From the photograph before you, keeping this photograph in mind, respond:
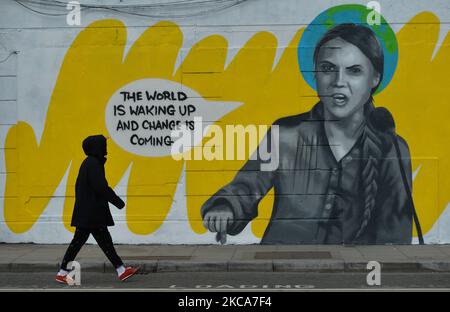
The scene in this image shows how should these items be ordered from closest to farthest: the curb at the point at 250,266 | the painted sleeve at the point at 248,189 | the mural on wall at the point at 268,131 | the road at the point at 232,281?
1. the road at the point at 232,281
2. the curb at the point at 250,266
3. the mural on wall at the point at 268,131
4. the painted sleeve at the point at 248,189

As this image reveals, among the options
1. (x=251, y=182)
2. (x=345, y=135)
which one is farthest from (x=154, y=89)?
(x=345, y=135)

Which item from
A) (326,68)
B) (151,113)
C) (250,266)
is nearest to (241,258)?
(250,266)

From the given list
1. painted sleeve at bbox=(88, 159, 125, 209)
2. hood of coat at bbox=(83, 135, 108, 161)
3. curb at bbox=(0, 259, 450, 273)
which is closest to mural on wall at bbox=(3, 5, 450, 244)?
curb at bbox=(0, 259, 450, 273)

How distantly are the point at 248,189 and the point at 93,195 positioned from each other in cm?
379

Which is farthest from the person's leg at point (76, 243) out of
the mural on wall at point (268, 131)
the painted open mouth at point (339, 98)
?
the painted open mouth at point (339, 98)

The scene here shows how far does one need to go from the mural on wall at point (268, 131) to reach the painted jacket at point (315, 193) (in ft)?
0.06

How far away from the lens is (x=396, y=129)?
41.0ft

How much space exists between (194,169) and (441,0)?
5300 mm

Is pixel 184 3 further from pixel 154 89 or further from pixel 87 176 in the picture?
pixel 87 176

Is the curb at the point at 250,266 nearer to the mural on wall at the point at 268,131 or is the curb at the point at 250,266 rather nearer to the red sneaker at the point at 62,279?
the red sneaker at the point at 62,279

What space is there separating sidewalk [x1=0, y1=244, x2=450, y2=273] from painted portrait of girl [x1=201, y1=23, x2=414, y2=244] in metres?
0.43

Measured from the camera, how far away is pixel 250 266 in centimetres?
1062

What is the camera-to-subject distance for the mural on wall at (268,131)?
1246 centimetres

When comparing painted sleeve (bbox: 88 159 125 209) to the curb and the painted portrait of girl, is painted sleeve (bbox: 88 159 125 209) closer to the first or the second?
the curb
